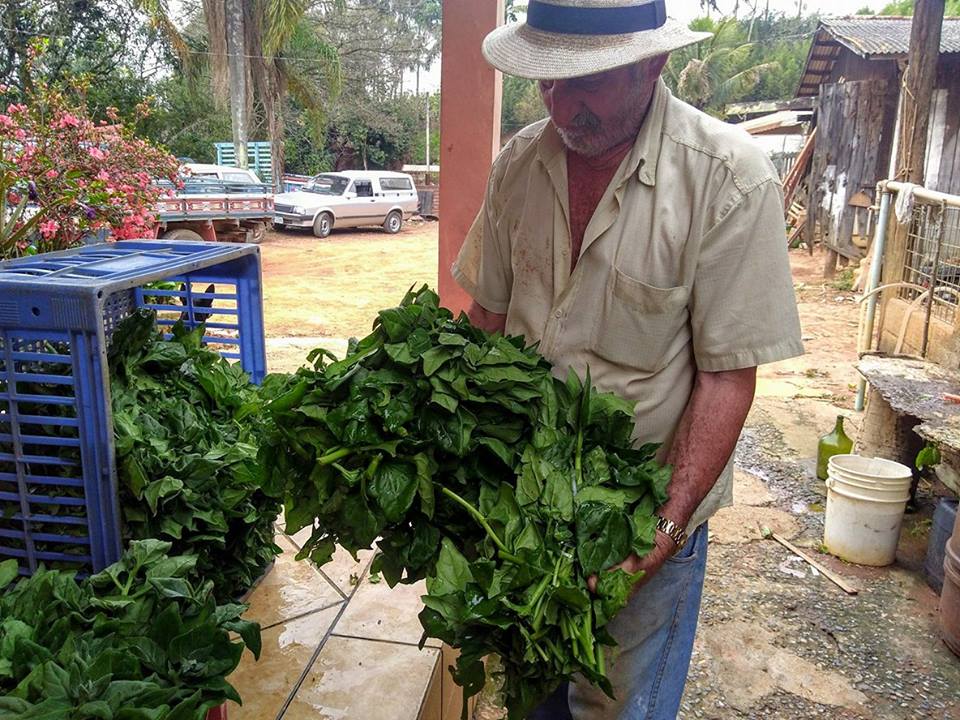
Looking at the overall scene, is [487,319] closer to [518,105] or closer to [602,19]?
[602,19]

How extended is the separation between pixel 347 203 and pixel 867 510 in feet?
53.5

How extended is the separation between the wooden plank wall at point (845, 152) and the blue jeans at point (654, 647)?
42.2ft

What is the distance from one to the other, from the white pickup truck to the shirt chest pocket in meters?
17.3

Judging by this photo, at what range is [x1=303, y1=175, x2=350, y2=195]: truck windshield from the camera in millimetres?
19078

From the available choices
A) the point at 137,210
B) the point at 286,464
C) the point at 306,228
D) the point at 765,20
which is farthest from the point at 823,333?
the point at 765,20

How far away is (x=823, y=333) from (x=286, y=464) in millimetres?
9448

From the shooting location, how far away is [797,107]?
1766 cm

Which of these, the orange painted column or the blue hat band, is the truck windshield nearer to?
the orange painted column

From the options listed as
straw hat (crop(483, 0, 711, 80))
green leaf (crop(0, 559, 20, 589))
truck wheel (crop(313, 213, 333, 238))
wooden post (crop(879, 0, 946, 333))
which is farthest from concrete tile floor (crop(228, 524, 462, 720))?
truck wheel (crop(313, 213, 333, 238))

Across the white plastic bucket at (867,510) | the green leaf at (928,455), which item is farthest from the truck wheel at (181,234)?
the green leaf at (928,455)

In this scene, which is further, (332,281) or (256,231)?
(256,231)

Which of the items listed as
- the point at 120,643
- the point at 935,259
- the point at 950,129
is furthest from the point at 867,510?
the point at 950,129

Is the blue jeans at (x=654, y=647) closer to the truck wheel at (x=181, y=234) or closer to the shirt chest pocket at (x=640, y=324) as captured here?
the shirt chest pocket at (x=640, y=324)

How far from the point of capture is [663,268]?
1718mm
